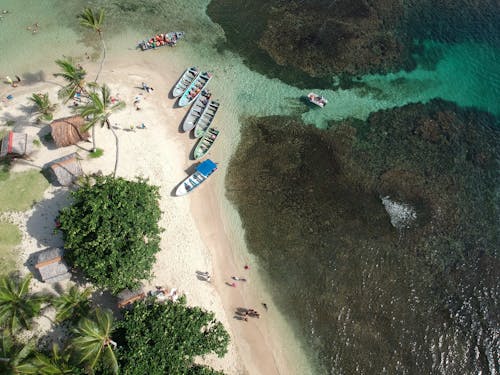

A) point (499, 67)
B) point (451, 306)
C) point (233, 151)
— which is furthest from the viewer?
point (499, 67)

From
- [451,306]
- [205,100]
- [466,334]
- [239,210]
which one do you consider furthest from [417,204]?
[205,100]

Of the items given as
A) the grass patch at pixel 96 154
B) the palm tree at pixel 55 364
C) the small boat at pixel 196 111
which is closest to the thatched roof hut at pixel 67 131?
the grass patch at pixel 96 154

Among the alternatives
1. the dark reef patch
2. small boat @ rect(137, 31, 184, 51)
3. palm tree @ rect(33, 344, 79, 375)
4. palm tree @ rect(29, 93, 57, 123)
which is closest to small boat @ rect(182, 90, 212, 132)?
the dark reef patch

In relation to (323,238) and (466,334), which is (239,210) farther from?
(466,334)

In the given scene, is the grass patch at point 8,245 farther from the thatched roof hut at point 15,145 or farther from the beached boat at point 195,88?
the beached boat at point 195,88

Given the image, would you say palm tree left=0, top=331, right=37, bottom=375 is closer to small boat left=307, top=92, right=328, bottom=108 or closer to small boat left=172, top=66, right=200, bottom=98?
small boat left=172, top=66, right=200, bottom=98

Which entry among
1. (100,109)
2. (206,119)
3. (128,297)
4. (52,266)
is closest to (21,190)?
(52,266)

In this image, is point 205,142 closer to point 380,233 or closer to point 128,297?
point 128,297
